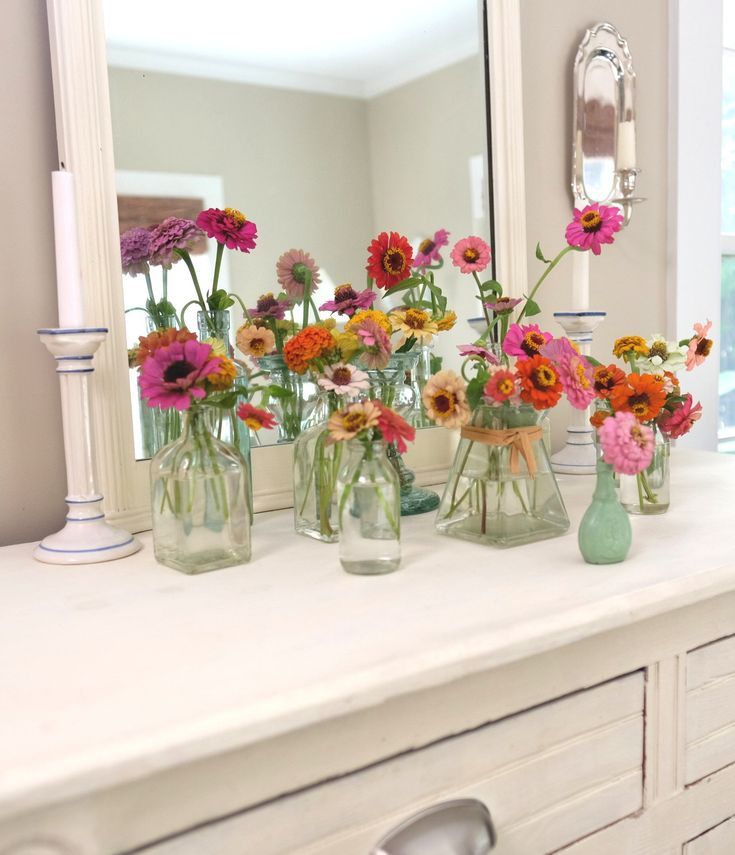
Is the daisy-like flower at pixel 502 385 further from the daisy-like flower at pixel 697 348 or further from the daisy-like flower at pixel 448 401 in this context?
the daisy-like flower at pixel 697 348

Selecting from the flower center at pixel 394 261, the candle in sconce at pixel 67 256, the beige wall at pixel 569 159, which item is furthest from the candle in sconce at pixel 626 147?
the candle in sconce at pixel 67 256

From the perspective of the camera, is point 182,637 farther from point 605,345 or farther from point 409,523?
point 605,345

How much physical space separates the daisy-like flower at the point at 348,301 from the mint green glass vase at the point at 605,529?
0.38 m

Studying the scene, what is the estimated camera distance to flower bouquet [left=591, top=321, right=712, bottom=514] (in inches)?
38.8

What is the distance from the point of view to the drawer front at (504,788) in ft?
1.98

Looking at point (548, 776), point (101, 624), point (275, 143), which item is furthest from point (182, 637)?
point (275, 143)

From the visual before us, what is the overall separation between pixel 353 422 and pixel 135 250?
0.40m

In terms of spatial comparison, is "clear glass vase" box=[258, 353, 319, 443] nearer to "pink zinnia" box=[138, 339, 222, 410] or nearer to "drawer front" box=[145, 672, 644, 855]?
"pink zinnia" box=[138, 339, 222, 410]

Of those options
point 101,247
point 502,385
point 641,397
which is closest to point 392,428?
point 502,385

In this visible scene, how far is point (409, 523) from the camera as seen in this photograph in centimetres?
107

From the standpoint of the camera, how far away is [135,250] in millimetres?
1031

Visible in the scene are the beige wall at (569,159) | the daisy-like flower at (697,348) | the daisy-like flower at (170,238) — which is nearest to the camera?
the daisy-like flower at (170,238)

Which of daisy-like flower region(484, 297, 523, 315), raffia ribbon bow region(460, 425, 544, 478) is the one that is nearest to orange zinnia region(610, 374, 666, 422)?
raffia ribbon bow region(460, 425, 544, 478)

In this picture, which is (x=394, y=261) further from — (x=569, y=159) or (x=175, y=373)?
(x=569, y=159)
